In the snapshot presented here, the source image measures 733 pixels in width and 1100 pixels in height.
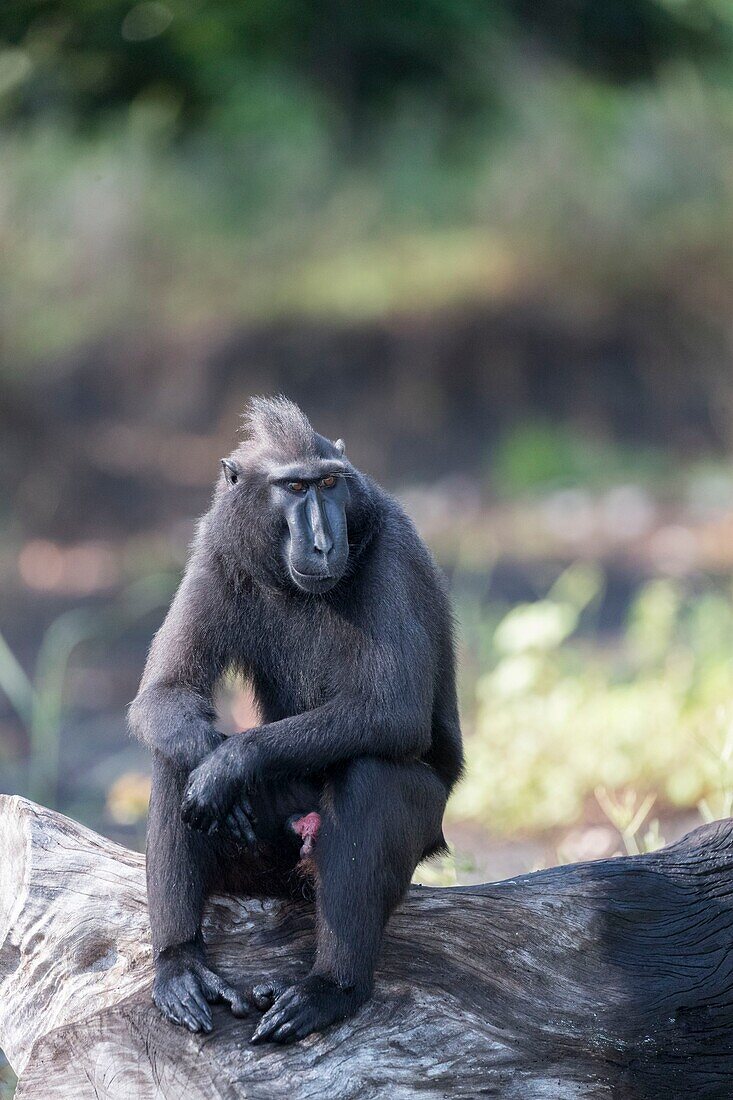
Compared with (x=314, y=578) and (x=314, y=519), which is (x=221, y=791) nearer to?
(x=314, y=578)

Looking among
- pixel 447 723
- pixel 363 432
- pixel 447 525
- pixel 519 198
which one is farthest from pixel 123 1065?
pixel 519 198

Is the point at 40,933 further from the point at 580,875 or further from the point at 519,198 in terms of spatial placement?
the point at 519,198

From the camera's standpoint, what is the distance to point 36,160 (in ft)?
44.6

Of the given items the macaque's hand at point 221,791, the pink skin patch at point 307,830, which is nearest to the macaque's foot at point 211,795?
the macaque's hand at point 221,791

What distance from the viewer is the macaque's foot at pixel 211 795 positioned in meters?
3.45

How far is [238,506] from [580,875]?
63.7 inches

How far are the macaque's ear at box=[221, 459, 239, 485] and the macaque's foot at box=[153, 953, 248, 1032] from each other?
1420 millimetres

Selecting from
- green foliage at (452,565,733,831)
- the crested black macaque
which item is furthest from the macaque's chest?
green foliage at (452,565,733,831)

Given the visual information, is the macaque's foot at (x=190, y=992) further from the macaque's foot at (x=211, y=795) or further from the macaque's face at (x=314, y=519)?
the macaque's face at (x=314, y=519)

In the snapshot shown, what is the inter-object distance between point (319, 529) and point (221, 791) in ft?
2.58

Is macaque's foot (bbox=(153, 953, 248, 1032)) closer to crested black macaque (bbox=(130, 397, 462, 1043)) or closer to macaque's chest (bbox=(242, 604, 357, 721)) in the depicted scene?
crested black macaque (bbox=(130, 397, 462, 1043))

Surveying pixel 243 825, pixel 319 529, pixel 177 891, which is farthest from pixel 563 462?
pixel 177 891

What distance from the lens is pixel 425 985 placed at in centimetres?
344

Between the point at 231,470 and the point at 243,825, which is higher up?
the point at 231,470
